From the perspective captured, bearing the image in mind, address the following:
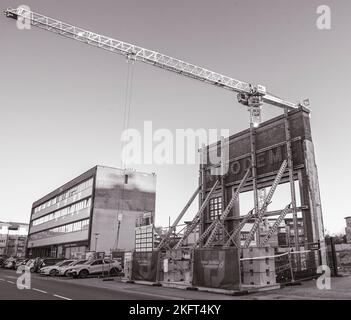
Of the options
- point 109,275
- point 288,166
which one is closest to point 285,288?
point 288,166

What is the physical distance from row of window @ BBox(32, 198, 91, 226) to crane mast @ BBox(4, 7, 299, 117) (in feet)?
83.0

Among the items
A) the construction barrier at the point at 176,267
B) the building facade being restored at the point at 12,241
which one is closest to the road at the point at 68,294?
the construction barrier at the point at 176,267

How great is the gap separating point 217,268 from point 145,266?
679 centimetres

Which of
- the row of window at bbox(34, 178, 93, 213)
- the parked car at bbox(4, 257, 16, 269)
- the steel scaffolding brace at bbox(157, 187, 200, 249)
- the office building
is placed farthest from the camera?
the row of window at bbox(34, 178, 93, 213)

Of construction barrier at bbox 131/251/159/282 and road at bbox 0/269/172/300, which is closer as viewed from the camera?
road at bbox 0/269/172/300

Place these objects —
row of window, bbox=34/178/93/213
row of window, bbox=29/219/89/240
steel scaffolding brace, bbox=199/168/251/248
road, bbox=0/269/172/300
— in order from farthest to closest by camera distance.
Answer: row of window, bbox=34/178/93/213 → row of window, bbox=29/219/89/240 → steel scaffolding brace, bbox=199/168/251/248 → road, bbox=0/269/172/300

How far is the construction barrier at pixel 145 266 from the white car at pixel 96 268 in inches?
324

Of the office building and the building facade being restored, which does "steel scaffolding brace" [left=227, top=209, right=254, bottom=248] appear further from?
the building facade being restored

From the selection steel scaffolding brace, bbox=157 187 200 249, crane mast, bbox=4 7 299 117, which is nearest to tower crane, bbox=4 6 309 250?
crane mast, bbox=4 7 299 117

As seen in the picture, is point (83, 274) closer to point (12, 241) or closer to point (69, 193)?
point (69, 193)

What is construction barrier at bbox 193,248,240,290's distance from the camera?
14.9 metres

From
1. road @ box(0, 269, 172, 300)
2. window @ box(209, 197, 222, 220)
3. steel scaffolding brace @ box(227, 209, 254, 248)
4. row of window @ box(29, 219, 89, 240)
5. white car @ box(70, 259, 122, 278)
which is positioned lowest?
road @ box(0, 269, 172, 300)

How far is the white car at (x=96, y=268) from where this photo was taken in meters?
28.5

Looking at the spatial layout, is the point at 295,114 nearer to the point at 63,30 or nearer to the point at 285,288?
the point at 285,288
